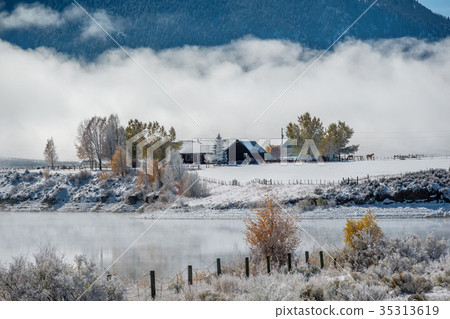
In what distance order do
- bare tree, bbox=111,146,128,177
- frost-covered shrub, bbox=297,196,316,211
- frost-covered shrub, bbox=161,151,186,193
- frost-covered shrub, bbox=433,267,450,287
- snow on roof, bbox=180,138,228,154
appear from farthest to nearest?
snow on roof, bbox=180,138,228,154 < bare tree, bbox=111,146,128,177 < frost-covered shrub, bbox=161,151,186,193 < frost-covered shrub, bbox=297,196,316,211 < frost-covered shrub, bbox=433,267,450,287

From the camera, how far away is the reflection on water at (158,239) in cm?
1908

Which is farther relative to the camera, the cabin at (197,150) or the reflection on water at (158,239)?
the cabin at (197,150)

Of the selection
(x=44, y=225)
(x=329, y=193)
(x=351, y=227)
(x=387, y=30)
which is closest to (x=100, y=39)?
Result: (x=44, y=225)

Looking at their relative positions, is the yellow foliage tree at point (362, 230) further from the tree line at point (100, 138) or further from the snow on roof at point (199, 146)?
the snow on roof at point (199, 146)

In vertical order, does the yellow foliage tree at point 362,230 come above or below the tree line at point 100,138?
below

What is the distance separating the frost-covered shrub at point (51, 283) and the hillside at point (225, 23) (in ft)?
155

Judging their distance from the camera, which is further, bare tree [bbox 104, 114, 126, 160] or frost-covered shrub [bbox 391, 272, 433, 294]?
bare tree [bbox 104, 114, 126, 160]

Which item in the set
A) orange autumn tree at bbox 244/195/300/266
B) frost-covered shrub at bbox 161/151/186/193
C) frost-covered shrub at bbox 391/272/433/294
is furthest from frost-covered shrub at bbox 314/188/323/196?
frost-covered shrub at bbox 391/272/433/294

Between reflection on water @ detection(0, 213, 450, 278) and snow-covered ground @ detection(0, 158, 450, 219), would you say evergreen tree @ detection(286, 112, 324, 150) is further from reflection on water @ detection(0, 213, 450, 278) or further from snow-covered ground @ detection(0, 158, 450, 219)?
reflection on water @ detection(0, 213, 450, 278)

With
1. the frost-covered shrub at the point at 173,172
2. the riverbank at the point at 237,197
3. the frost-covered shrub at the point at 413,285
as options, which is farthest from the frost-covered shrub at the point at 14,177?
the frost-covered shrub at the point at 413,285

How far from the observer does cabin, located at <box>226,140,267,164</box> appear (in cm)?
7488

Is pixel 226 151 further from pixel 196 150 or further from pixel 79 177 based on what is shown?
pixel 79 177

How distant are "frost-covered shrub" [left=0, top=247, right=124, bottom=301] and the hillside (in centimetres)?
4729
